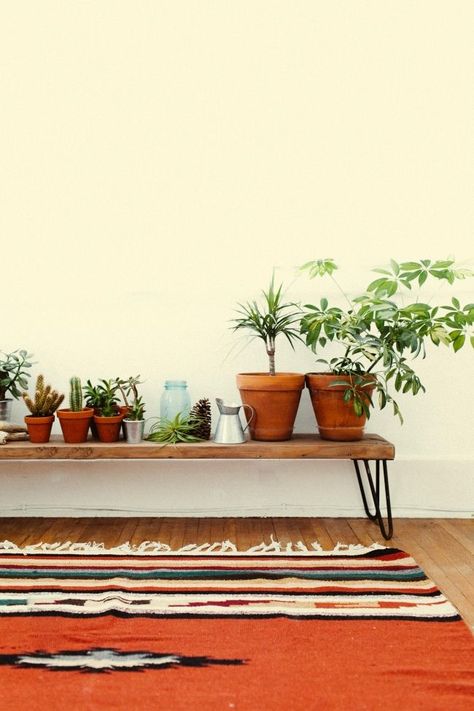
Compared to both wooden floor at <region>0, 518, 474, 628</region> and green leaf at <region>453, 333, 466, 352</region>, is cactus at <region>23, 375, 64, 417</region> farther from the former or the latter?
green leaf at <region>453, 333, 466, 352</region>

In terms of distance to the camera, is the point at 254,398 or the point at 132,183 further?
the point at 132,183

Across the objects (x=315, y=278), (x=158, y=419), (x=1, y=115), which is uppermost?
A: (x=1, y=115)

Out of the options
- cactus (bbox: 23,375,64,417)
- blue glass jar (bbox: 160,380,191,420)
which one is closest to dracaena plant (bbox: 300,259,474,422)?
blue glass jar (bbox: 160,380,191,420)

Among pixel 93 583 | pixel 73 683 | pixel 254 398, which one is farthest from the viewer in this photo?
pixel 254 398

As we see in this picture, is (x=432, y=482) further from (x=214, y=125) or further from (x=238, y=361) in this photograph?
(x=214, y=125)

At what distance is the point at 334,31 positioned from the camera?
8.52 ft

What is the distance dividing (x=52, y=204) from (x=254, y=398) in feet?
3.75

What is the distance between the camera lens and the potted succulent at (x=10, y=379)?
2.41 metres

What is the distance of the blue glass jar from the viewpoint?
7.91 ft

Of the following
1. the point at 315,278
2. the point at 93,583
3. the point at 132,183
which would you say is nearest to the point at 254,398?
the point at 315,278

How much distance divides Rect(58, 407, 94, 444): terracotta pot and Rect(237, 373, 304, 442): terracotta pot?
57cm

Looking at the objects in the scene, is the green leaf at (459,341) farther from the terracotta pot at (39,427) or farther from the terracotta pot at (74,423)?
the terracotta pot at (39,427)

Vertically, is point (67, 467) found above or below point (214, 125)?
below

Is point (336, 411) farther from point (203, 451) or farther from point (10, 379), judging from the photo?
point (10, 379)
